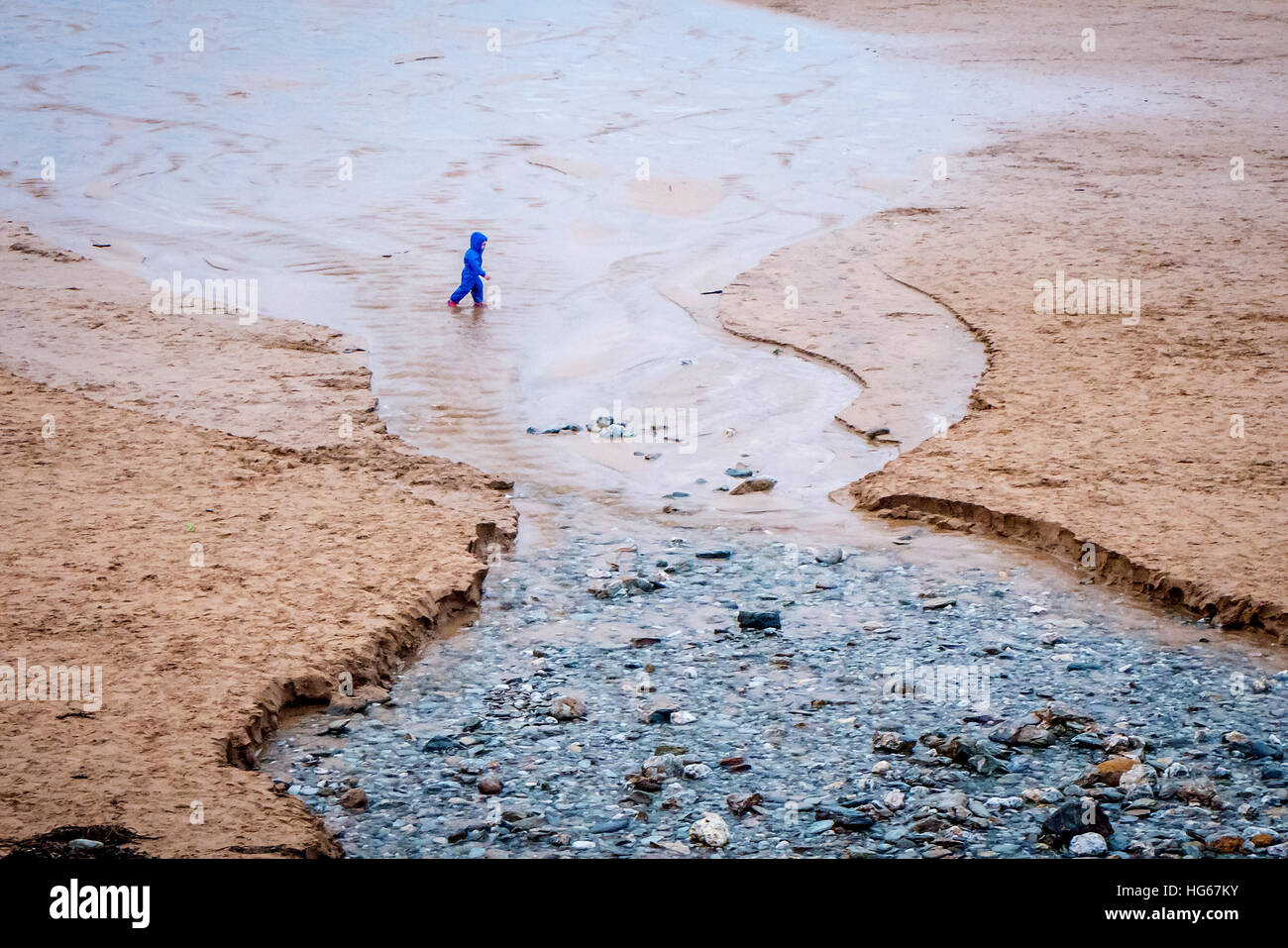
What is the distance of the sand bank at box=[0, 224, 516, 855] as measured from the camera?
4645 millimetres

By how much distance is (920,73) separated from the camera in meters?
22.5

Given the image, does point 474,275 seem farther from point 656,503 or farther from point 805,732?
point 805,732

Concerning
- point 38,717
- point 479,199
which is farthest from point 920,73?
point 38,717

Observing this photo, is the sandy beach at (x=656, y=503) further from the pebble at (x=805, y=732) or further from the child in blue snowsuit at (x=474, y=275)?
the child in blue snowsuit at (x=474, y=275)

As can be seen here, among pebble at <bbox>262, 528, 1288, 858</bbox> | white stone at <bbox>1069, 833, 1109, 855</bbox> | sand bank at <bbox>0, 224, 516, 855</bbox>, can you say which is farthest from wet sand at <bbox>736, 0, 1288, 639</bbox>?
sand bank at <bbox>0, 224, 516, 855</bbox>

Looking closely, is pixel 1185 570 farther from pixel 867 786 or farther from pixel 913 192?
pixel 913 192

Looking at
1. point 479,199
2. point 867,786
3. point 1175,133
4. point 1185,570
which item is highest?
point 1175,133

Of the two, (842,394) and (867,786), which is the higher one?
(842,394)

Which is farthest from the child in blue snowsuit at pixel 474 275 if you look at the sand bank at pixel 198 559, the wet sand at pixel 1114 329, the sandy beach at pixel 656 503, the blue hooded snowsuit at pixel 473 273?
the wet sand at pixel 1114 329

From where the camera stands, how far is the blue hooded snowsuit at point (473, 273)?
39.6 feet

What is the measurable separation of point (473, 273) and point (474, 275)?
24mm

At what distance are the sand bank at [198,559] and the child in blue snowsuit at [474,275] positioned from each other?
5.47 feet

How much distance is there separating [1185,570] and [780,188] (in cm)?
1115

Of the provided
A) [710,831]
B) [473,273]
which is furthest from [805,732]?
[473,273]
